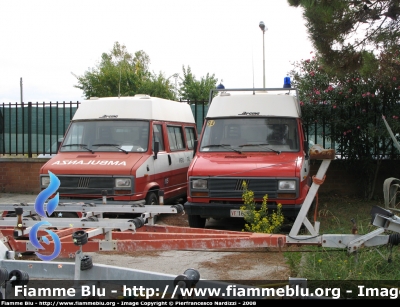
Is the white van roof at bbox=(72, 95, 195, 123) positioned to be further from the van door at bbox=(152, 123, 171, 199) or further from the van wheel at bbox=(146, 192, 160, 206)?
the van wheel at bbox=(146, 192, 160, 206)

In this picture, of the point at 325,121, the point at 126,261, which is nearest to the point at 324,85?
the point at 325,121

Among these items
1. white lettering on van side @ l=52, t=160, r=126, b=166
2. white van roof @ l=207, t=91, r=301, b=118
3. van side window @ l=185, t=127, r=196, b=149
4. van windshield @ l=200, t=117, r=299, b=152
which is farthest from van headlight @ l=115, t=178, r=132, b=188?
van side window @ l=185, t=127, r=196, b=149

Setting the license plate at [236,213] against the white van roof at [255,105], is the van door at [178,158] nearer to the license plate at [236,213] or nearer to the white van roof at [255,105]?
the white van roof at [255,105]

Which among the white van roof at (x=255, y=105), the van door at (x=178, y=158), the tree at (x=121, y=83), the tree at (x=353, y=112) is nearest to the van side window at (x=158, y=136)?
the van door at (x=178, y=158)

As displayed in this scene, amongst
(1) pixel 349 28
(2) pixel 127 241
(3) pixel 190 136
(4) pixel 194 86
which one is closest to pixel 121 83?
(4) pixel 194 86

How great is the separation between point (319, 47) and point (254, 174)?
3012 millimetres

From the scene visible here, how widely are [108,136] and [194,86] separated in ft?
82.8

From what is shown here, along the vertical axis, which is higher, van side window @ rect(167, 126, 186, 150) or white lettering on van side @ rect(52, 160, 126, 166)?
van side window @ rect(167, 126, 186, 150)

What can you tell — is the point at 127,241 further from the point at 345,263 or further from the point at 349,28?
the point at 349,28

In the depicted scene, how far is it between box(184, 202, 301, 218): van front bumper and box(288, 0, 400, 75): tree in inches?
126

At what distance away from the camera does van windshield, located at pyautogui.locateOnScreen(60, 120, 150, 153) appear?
9750mm

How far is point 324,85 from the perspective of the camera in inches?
473

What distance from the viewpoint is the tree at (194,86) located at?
113 ft

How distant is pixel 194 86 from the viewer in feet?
114
